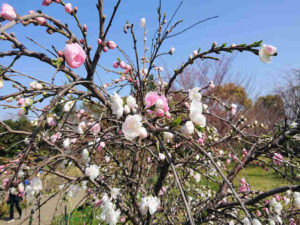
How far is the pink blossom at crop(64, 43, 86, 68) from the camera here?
2.84 ft

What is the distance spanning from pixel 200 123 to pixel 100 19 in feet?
2.62

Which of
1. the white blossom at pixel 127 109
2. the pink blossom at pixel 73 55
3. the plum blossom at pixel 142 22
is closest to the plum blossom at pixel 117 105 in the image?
the white blossom at pixel 127 109

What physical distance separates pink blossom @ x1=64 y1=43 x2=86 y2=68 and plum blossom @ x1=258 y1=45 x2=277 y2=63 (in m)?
0.86

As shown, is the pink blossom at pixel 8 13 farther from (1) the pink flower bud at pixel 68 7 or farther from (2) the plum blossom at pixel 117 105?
(2) the plum blossom at pixel 117 105

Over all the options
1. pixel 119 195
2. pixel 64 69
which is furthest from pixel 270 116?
pixel 64 69

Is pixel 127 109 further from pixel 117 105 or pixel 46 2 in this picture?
pixel 46 2

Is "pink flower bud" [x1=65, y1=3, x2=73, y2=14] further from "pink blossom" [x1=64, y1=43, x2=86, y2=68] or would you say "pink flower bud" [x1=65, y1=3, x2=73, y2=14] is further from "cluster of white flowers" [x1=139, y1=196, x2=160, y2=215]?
"cluster of white flowers" [x1=139, y1=196, x2=160, y2=215]

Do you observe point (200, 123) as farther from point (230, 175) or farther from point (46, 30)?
point (230, 175)

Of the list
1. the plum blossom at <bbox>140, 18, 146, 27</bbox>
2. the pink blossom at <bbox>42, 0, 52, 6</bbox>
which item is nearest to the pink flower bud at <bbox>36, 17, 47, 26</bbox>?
the pink blossom at <bbox>42, 0, 52, 6</bbox>

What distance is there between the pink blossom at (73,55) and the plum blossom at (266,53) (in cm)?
86

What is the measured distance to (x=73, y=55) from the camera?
880 mm

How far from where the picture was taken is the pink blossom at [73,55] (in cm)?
87

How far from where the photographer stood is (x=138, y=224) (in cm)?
173

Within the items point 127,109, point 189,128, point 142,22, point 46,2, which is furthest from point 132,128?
point 142,22
